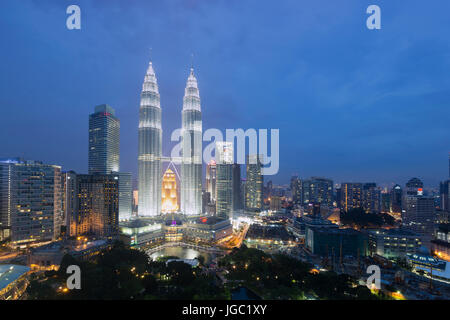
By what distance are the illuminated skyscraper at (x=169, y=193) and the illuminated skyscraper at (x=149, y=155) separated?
4820 mm

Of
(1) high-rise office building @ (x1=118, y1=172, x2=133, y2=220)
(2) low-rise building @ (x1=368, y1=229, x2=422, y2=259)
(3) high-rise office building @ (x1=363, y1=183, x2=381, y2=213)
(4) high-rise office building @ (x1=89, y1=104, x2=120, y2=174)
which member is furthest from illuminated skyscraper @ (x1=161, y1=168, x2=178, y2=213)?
(3) high-rise office building @ (x1=363, y1=183, x2=381, y2=213)

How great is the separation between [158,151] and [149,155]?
275 centimetres

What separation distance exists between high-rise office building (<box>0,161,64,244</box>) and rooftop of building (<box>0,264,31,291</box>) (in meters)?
16.5

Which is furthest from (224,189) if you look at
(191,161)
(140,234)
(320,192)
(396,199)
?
(396,199)

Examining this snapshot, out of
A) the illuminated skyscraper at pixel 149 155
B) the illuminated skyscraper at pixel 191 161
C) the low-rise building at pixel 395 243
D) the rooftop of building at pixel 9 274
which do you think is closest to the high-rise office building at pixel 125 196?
the illuminated skyscraper at pixel 149 155

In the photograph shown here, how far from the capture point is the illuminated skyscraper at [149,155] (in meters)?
51.8

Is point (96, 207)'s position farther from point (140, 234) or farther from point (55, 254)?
point (55, 254)

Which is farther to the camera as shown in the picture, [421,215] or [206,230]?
[421,215]

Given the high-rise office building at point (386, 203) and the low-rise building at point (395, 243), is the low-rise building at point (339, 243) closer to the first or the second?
the low-rise building at point (395, 243)

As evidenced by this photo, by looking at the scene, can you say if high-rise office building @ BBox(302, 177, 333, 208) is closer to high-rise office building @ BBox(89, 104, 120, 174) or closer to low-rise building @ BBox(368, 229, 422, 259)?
low-rise building @ BBox(368, 229, 422, 259)

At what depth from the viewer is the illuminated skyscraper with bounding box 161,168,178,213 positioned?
58.5 meters

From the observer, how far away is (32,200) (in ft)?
102
